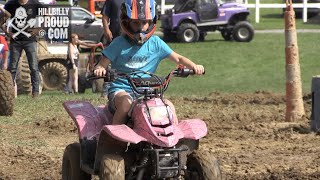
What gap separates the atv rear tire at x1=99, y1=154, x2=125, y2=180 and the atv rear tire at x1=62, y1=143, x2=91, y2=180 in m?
0.99

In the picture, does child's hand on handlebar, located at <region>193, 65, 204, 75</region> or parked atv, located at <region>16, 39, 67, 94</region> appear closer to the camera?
child's hand on handlebar, located at <region>193, 65, 204, 75</region>

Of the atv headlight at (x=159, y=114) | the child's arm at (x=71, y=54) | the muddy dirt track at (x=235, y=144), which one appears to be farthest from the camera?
the child's arm at (x=71, y=54)

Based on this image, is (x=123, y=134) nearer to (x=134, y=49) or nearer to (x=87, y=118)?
(x=87, y=118)

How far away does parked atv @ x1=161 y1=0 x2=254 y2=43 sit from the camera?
33219 mm

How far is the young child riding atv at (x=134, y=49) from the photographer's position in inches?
303

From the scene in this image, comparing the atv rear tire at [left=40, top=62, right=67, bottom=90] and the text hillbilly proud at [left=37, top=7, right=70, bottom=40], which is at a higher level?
the text hillbilly proud at [left=37, top=7, right=70, bottom=40]

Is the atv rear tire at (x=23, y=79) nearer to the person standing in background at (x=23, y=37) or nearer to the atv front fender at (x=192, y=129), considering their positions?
the person standing in background at (x=23, y=37)

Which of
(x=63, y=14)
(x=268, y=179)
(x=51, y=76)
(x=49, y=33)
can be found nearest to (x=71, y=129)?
(x=268, y=179)

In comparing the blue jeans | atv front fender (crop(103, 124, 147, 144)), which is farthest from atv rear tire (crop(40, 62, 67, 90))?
atv front fender (crop(103, 124, 147, 144))

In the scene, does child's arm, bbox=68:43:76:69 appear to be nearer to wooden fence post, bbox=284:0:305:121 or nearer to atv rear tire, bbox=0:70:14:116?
atv rear tire, bbox=0:70:14:116

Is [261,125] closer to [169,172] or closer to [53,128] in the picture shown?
[53,128]

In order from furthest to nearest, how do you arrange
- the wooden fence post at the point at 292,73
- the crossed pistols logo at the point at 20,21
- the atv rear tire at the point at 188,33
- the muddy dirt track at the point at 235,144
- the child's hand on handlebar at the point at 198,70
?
the atv rear tire at the point at 188,33 → the crossed pistols logo at the point at 20,21 → the wooden fence post at the point at 292,73 → the muddy dirt track at the point at 235,144 → the child's hand on handlebar at the point at 198,70

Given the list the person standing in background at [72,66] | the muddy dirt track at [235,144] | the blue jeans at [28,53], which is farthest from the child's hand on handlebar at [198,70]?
the person standing in background at [72,66]

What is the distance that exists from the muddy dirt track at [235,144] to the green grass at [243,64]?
564 cm
